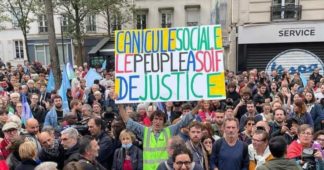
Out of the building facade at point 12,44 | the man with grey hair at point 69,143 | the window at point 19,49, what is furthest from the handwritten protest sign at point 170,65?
the window at point 19,49

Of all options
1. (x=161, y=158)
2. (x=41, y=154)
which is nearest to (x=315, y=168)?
(x=161, y=158)

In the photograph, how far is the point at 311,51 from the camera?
1688 centimetres

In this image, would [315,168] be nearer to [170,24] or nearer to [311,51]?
[311,51]

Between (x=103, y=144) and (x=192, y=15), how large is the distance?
27.0 metres

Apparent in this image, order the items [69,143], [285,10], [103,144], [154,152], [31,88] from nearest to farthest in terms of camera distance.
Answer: [69,143] → [154,152] → [103,144] → [31,88] → [285,10]

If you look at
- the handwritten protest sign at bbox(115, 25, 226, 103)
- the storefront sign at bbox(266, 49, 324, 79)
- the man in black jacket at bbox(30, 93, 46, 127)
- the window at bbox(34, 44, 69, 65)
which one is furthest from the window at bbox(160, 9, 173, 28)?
the handwritten protest sign at bbox(115, 25, 226, 103)

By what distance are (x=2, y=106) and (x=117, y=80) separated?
136 inches

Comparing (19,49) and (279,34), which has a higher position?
(279,34)

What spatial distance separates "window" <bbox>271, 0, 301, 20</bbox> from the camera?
16794 millimetres

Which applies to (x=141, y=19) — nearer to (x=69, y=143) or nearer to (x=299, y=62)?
(x=299, y=62)

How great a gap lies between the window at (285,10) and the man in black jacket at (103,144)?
13.5 m

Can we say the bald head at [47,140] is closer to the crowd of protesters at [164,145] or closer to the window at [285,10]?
the crowd of protesters at [164,145]

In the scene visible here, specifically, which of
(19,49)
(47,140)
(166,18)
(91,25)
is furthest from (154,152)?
Result: (19,49)

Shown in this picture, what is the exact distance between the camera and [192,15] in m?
31.3
